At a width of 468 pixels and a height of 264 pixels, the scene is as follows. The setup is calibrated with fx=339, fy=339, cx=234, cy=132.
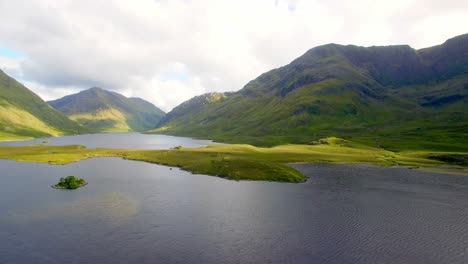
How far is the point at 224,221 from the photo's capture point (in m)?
77.4

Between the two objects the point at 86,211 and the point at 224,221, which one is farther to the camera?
the point at 86,211

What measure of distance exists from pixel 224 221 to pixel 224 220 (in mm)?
751

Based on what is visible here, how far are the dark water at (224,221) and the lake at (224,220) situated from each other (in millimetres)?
206

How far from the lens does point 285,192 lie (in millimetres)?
109938

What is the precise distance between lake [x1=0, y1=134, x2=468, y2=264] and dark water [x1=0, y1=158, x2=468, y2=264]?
21 centimetres

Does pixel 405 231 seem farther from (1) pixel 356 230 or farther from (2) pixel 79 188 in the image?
(2) pixel 79 188

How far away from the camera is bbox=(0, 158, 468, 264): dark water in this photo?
58562 mm

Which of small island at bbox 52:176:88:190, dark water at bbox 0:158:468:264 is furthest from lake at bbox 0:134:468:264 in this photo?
small island at bbox 52:176:88:190

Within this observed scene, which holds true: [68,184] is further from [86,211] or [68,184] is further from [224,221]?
[224,221]

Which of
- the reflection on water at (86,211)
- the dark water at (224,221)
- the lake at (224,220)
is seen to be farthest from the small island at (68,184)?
the reflection on water at (86,211)

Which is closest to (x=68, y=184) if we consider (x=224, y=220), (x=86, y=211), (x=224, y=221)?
(x=86, y=211)

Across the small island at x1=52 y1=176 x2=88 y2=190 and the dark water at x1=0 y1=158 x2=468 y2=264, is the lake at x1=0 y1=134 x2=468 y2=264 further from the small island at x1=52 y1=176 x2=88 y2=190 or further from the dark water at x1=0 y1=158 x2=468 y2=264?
the small island at x1=52 y1=176 x2=88 y2=190

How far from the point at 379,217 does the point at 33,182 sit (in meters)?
106

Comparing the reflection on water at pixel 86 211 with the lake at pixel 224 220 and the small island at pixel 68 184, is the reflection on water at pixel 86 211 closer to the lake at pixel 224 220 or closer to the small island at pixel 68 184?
the lake at pixel 224 220
